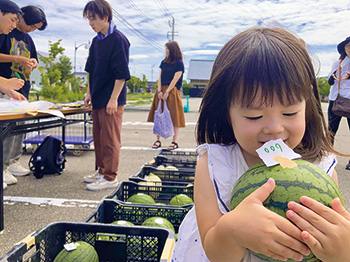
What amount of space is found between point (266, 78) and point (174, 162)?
300 centimetres

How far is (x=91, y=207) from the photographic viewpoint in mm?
3688

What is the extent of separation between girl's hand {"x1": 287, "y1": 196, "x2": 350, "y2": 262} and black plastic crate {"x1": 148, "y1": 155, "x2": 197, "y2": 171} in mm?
2991

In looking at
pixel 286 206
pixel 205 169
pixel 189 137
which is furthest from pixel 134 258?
pixel 189 137

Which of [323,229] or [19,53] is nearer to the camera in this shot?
[323,229]

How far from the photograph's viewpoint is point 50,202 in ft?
12.5

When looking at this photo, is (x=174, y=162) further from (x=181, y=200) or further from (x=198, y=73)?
(x=198, y=73)

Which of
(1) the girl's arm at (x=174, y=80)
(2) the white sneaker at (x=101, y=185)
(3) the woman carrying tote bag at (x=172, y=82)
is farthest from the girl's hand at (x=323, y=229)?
(1) the girl's arm at (x=174, y=80)

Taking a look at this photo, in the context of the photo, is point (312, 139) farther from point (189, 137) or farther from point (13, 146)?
point (189, 137)

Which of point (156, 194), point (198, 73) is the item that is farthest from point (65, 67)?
point (198, 73)

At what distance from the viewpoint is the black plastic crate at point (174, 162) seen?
412cm

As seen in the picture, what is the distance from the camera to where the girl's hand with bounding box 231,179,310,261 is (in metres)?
1.04

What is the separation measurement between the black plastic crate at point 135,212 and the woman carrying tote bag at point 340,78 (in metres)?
3.68

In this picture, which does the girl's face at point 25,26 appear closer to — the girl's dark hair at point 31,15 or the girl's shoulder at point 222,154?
the girl's dark hair at point 31,15

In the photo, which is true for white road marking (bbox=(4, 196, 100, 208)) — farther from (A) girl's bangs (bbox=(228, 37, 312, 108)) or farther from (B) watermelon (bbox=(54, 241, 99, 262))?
(A) girl's bangs (bbox=(228, 37, 312, 108))
